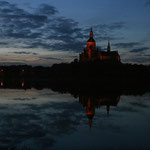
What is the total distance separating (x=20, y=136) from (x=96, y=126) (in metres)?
4.92

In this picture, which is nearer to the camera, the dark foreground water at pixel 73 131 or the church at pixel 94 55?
the dark foreground water at pixel 73 131

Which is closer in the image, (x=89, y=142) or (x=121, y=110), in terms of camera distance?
(x=89, y=142)

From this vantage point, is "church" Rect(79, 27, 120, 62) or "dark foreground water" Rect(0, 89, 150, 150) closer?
"dark foreground water" Rect(0, 89, 150, 150)

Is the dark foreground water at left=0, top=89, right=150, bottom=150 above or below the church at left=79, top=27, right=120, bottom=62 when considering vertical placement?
below

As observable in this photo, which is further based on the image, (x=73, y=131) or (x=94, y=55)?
(x=94, y=55)

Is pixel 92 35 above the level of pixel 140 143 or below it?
above

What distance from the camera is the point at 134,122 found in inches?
614

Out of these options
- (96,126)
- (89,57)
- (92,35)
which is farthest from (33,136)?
(92,35)

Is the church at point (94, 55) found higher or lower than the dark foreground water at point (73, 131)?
higher

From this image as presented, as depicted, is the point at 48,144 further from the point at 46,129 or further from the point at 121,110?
the point at 121,110

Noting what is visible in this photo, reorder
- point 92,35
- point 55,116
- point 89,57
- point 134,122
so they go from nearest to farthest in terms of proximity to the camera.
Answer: point 134,122 < point 55,116 < point 89,57 < point 92,35

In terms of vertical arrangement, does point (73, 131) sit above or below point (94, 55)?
below

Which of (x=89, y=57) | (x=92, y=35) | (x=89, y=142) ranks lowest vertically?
(x=89, y=142)

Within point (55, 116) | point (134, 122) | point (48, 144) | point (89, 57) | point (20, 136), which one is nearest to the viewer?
point (48, 144)
